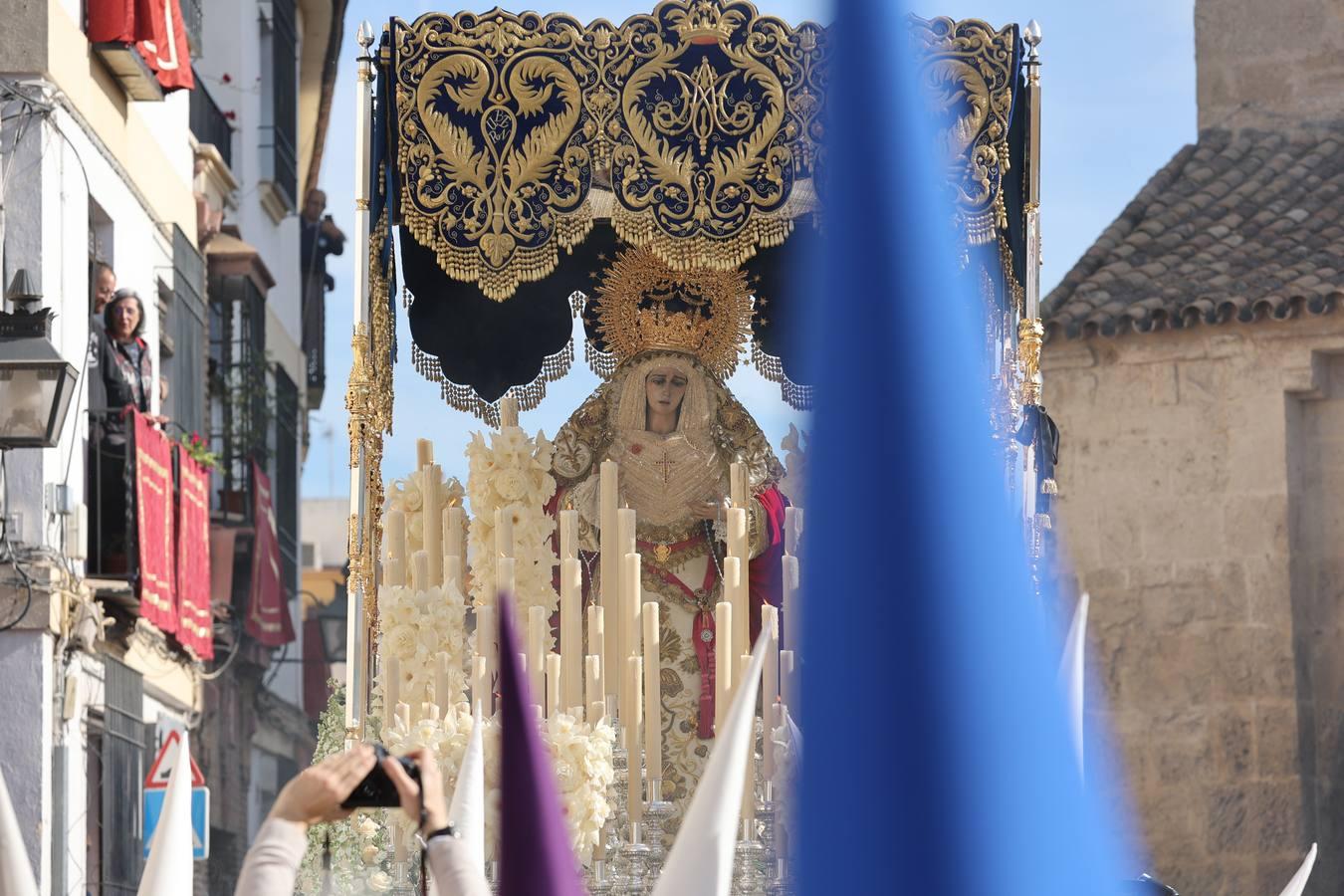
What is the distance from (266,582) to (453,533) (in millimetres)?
9587

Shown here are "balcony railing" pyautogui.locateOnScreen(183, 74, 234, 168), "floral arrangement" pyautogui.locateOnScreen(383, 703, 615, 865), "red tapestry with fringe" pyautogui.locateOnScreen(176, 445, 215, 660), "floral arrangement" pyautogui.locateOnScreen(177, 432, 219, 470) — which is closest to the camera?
"floral arrangement" pyautogui.locateOnScreen(383, 703, 615, 865)

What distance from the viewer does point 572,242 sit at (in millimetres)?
7863

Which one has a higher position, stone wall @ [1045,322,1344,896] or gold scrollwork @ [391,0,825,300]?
gold scrollwork @ [391,0,825,300]

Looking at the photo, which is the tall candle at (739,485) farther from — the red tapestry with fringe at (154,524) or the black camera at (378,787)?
the red tapestry with fringe at (154,524)

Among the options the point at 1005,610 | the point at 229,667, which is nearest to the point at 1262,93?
the point at 229,667

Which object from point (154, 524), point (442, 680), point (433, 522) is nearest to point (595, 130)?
point (433, 522)

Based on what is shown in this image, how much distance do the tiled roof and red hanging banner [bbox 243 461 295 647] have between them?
5.51 m

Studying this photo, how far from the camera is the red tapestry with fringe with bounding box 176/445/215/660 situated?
1380 cm

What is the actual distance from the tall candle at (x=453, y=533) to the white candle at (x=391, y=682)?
0.44 meters

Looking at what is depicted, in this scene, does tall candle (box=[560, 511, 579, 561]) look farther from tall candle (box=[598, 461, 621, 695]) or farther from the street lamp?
the street lamp

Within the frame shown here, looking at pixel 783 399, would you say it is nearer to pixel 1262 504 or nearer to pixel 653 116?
pixel 653 116

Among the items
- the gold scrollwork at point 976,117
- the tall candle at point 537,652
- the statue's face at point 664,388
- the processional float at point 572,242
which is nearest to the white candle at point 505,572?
the processional float at point 572,242

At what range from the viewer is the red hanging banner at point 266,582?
1664cm

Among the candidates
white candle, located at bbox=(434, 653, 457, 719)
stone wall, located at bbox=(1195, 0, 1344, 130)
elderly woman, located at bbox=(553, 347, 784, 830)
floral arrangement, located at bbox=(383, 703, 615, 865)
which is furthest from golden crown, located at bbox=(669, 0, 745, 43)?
stone wall, located at bbox=(1195, 0, 1344, 130)
